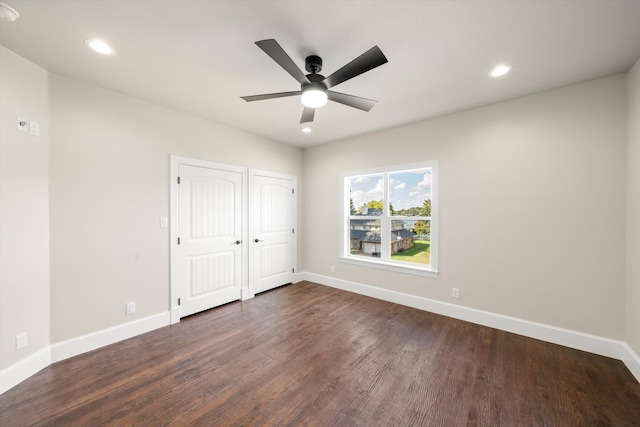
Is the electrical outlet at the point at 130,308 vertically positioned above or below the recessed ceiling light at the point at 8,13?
below

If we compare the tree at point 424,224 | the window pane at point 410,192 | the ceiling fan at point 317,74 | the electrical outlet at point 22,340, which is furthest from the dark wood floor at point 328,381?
the ceiling fan at point 317,74

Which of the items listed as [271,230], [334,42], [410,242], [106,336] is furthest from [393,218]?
[106,336]

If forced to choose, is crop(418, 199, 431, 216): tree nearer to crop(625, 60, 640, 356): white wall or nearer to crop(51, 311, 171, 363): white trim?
crop(625, 60, 640, 356): white wall

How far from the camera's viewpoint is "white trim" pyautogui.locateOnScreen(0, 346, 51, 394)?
1893 mm

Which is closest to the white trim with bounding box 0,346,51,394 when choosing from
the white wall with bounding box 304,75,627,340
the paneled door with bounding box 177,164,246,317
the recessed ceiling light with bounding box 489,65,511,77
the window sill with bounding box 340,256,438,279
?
the paneled door with bounding box 177,164,246,317

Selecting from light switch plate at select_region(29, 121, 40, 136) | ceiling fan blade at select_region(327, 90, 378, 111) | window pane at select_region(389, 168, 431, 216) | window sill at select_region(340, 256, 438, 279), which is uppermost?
ceiling fan blade at select_region(327, 90, 378, 111)

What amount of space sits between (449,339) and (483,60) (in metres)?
2.84

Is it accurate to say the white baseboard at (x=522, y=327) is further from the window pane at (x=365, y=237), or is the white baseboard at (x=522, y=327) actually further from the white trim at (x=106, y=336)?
the white trim at (x=106, y=336)

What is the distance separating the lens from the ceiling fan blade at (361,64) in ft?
5.05

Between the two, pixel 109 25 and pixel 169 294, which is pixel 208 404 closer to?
pixel 169 294

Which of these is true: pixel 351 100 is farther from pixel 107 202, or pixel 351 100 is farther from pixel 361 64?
pixel 107 202

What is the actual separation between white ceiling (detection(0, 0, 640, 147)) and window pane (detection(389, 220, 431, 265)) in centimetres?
182

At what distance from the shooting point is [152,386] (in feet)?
6.45

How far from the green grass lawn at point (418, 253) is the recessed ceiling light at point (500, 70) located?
2159 millimetres
